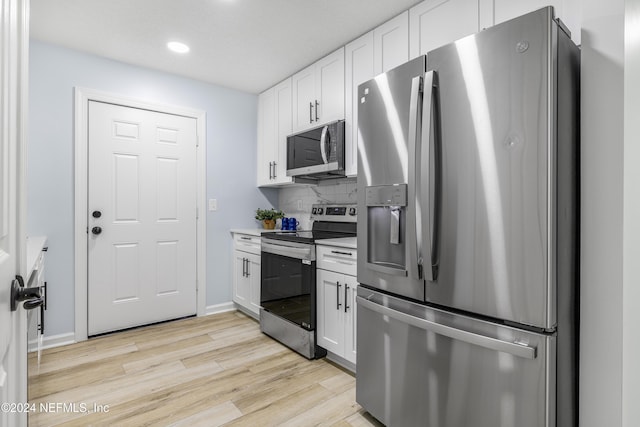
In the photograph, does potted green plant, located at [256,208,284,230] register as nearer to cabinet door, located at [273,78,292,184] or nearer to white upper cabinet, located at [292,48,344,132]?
cabinet door, located at [273,78,292,184]

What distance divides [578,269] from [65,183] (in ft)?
11.2

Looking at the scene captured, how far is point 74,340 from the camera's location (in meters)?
2.84

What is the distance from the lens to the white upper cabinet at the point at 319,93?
9.04ft

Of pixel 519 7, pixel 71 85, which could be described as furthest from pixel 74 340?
pixel 519 7

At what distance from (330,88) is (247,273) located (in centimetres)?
190

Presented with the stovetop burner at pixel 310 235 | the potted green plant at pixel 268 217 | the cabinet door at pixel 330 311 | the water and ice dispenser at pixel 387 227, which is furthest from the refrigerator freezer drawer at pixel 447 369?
the potted green plant at pixel 268 217

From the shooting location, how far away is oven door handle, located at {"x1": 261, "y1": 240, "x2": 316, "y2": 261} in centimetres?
250

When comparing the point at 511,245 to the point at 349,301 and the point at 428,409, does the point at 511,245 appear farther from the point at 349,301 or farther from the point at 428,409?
the point at 349,301

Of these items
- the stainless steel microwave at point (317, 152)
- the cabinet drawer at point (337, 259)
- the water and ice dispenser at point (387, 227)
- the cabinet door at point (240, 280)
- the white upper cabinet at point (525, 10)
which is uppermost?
the white upper cabinet at point (525, 10)

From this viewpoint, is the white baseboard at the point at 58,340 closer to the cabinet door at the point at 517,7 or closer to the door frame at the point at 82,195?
the door frame at the point at 82,195

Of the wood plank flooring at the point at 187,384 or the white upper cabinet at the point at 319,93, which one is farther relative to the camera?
the white upper cabinet at the point at 319,93

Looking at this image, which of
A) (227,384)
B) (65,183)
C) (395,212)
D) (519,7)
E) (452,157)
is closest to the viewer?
(452,157)

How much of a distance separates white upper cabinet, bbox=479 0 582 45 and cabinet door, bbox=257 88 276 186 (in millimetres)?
2236

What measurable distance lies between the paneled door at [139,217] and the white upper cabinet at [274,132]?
72 centimetres
